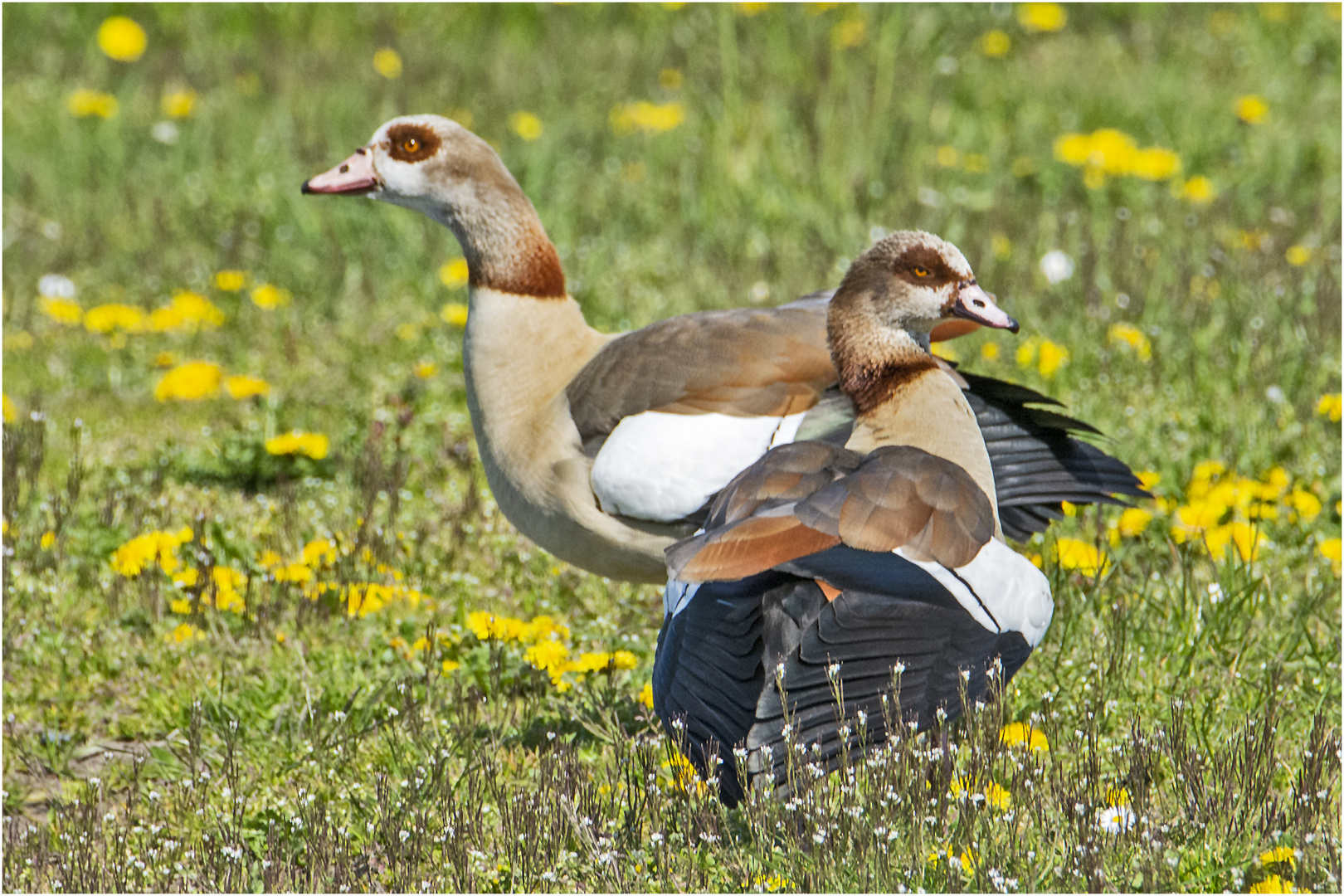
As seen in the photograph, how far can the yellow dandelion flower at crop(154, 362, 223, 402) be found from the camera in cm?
594

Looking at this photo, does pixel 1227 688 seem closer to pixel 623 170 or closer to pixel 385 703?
A: pixel 385 703

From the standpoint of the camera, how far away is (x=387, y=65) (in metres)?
9.42

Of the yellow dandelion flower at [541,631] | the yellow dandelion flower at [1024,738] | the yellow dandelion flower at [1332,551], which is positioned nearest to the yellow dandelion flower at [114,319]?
the yellow dandelion flower at [541,631]

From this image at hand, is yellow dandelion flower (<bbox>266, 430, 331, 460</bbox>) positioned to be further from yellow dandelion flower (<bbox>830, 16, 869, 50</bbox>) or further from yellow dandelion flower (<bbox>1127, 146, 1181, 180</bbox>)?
yellow dandelion flower (<bbox>830, 16, 869, 50</bbox>)

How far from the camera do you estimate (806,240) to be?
704cm

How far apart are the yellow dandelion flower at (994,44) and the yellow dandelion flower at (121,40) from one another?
531 centimetres

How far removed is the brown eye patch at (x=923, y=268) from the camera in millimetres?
3514

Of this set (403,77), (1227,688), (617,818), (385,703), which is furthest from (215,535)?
(403,77)

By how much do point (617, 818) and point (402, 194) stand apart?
213 cm

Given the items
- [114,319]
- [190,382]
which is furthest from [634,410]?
[114,319]

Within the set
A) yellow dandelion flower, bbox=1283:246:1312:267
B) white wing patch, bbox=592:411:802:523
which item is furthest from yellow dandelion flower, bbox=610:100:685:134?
white wing patch, bbox=592:411:802:523

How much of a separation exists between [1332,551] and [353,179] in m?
3.10

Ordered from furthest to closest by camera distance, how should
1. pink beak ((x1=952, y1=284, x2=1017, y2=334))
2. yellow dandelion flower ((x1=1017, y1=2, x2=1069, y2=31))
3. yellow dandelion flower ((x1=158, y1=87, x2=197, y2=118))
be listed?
yellow dandelion flower ((x1=1017, y1=2, x2=1069, y2=31)) < yellow dandelion flower ((x1=158, y1=87, x2=197, y2=118)) < pink beak ((x1=952, y1=284, x2=1017, y2=334))

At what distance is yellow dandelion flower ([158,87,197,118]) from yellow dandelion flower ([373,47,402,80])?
1.13m
